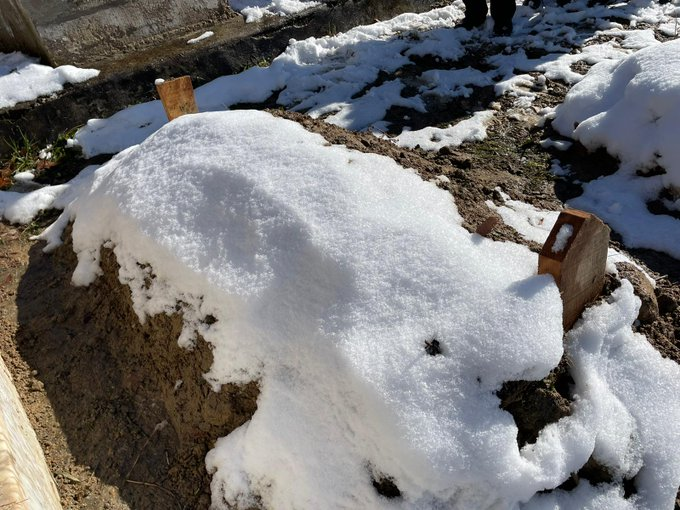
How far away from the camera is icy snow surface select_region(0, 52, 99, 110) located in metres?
4.88

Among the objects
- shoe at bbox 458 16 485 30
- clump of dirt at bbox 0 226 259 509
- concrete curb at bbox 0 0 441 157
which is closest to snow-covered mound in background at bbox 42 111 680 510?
clump of dirt at bbox 0 226 259 509

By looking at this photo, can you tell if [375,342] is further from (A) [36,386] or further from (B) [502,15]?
(B) [502,15]

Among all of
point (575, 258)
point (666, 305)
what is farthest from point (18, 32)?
point (666, 305)

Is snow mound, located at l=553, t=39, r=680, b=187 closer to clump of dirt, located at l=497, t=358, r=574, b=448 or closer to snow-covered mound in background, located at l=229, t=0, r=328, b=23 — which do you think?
clump of dirt, located at l=497, t=358, r=574, b=448

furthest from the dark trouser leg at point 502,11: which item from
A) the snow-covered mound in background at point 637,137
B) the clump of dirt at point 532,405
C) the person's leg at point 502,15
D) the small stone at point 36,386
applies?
the small stone at point 36,386

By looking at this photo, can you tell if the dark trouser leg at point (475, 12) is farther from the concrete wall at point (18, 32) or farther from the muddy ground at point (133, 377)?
the concrete wall at point (18, 32)

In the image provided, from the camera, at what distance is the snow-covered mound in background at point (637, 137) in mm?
3453

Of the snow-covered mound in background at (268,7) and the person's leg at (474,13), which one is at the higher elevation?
the snow-covered mound in background at (268,7)

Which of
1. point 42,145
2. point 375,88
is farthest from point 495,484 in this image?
point 42,145

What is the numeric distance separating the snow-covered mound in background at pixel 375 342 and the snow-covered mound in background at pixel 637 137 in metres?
1.39

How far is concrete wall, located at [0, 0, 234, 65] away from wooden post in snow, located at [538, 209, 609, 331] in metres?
5.08

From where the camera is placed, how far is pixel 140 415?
2613 millimetres

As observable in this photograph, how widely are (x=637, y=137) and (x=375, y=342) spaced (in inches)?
111

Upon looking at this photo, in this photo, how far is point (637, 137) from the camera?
3.76 m
